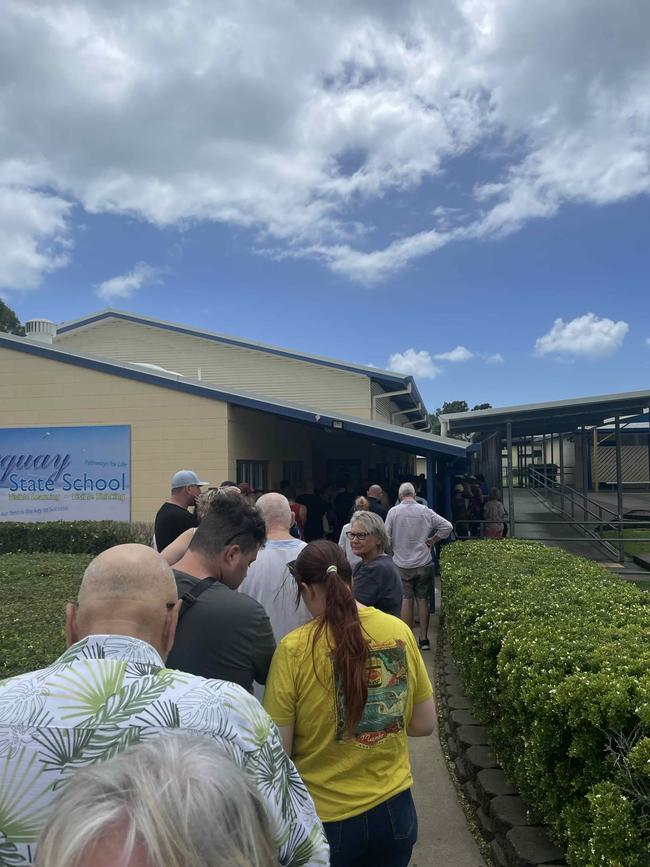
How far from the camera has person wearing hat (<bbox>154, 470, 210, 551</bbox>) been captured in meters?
5.79

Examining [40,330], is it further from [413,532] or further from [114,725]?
[114,725]

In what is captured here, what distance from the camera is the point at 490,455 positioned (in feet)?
66.9

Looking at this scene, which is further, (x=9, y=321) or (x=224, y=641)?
(x=9, y=321)

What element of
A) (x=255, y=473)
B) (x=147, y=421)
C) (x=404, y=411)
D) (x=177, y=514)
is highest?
(x=404, y=411)

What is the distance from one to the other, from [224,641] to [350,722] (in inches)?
21.0

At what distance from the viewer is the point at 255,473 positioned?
13.6 metres

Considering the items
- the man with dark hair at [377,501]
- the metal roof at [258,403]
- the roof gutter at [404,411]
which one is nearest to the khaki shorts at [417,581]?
the man with dark hair at [377,501]

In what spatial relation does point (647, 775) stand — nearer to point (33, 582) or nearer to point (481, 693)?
point (481, 693)

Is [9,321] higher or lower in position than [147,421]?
higher

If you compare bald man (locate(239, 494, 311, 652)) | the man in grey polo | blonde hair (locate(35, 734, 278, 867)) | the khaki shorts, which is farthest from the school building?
blonde hair (locate(35, 734, 278, 867))

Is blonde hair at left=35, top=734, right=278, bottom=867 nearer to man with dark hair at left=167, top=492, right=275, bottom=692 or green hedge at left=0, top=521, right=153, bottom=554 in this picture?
man with dark hair at left=167, top=492, right=275, bottom=692

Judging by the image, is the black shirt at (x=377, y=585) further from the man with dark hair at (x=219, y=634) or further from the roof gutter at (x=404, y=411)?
the roof gutter at (x=404, y=411)

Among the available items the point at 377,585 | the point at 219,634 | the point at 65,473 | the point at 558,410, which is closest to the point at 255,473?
the point at 65,473

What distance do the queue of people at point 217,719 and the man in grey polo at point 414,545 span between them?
14.4 feet
